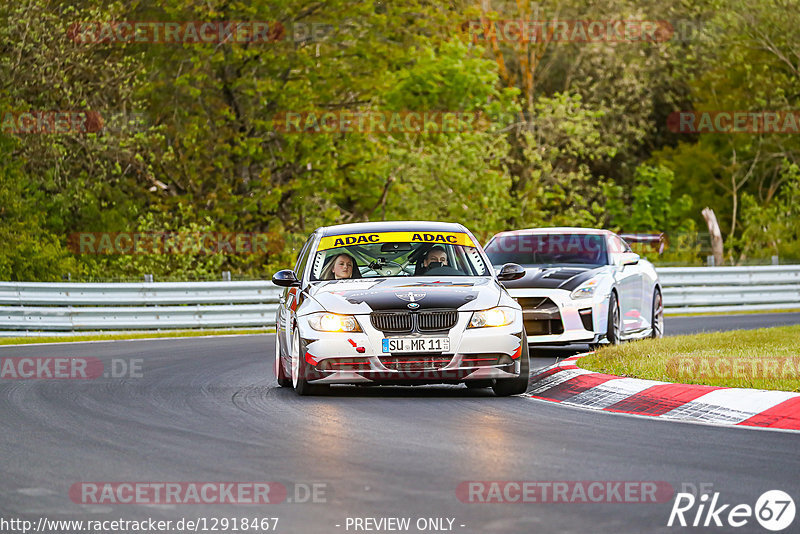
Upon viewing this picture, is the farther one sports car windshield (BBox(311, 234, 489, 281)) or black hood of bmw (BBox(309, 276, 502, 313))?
sports car windshield (BBox(311, 234, 489, 281))

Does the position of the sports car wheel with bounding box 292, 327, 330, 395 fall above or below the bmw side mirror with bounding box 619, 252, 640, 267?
below

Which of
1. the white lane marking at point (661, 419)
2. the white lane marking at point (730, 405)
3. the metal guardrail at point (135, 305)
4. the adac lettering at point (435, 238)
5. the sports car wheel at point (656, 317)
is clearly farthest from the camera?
the metal guardrail at point (135, 305)

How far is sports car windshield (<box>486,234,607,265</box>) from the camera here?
18.9 metres

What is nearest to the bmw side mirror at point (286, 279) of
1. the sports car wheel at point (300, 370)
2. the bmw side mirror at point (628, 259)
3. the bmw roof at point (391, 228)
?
the bmw roof at point (391, 228)

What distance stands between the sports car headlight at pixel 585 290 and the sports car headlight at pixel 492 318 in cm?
470

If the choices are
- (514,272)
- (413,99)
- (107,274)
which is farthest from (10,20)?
(514,272)

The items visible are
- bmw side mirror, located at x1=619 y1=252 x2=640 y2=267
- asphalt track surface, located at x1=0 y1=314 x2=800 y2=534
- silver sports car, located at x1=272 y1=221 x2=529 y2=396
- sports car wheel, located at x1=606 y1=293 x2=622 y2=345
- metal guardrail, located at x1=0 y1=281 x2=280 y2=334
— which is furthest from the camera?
metal guardrail, located at x1=0 y1=281 x2=280 y2=334

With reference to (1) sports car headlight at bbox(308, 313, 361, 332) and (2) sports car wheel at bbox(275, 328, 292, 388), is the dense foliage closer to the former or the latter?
(2) sports car wheel at bbox(275, 328, 292, 388)

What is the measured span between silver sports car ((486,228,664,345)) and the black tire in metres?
4.27

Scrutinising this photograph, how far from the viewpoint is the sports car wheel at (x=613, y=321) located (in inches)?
700

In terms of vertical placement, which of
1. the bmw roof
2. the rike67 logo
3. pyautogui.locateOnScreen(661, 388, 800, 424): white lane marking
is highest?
the bmw roof

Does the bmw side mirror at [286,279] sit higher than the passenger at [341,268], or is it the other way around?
the passenger at [341,268]

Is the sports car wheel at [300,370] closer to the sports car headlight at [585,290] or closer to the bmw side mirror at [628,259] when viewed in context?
the sports car headlight at [585,290]

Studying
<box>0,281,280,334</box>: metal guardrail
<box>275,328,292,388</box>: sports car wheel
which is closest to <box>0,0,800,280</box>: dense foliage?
<box>0,281,280,334</box>: metal guardrail
